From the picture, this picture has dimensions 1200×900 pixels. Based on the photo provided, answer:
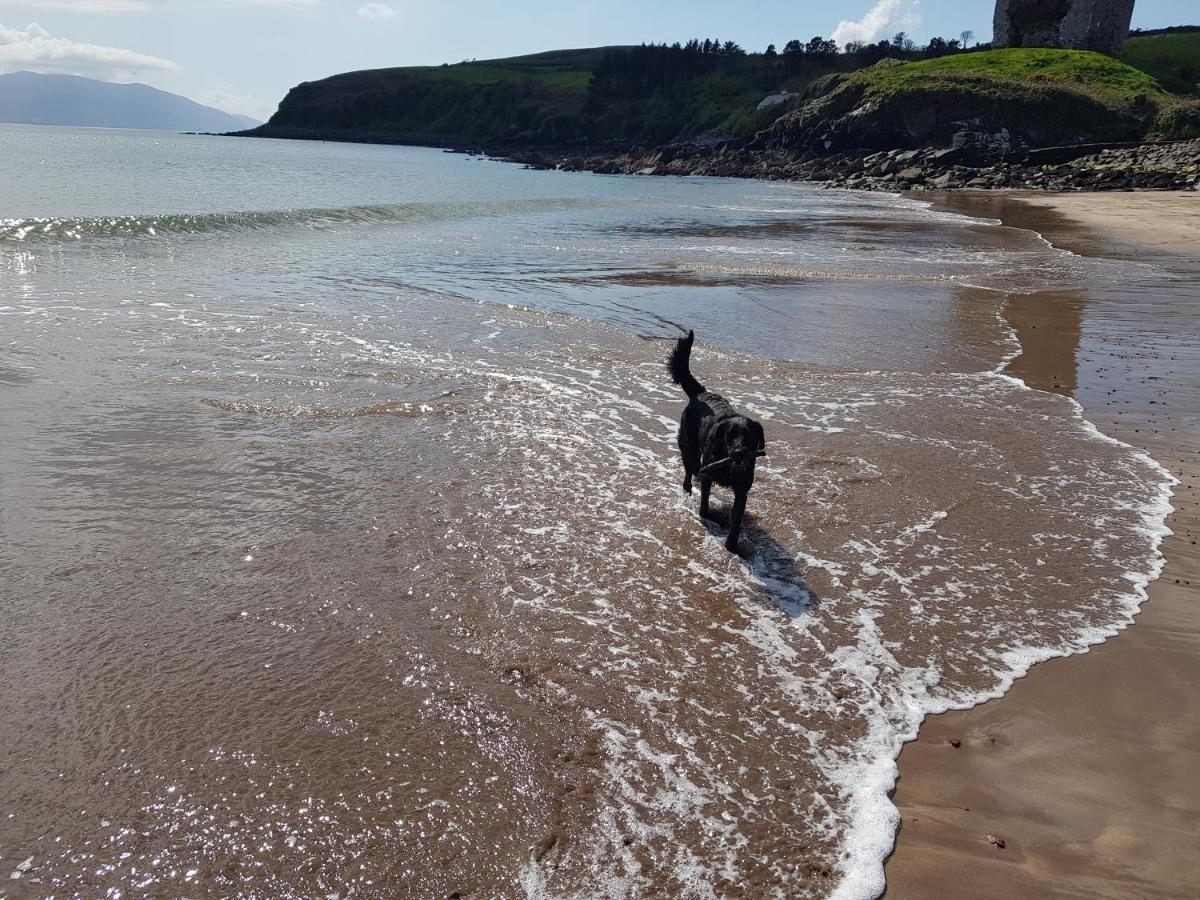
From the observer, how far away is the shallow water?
3.23 meters

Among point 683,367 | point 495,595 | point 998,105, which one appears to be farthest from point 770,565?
point 998,105

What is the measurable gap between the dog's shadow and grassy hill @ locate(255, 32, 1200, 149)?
69137 mm

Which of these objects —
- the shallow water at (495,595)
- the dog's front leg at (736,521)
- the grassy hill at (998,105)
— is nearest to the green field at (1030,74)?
the grassy hill at (998,105)

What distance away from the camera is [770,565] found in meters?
5.54

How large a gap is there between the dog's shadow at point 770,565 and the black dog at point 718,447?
4.3 inches

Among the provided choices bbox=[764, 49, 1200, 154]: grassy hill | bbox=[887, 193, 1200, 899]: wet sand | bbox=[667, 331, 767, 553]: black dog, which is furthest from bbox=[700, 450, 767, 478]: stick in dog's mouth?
bbox=[764, 49, 1200, 154]: grassy hill

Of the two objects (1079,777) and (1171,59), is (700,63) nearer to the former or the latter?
(1171,59)

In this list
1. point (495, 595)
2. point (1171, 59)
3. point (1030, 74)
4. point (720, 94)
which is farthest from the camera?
point (720, 94)

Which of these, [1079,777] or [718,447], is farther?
[718,447]

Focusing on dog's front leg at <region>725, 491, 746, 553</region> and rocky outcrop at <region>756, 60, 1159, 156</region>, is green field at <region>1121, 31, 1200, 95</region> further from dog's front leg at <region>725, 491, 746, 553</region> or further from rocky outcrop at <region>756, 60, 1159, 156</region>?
dog's front leg at <region>725, 491, 746, 553</region>

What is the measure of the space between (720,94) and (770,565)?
121624mm

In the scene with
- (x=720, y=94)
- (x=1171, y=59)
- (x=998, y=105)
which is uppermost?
(x=1171, y=59)

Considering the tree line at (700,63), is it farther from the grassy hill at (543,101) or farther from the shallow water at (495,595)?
the shallow water at (495,595)

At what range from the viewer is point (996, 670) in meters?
4.44
